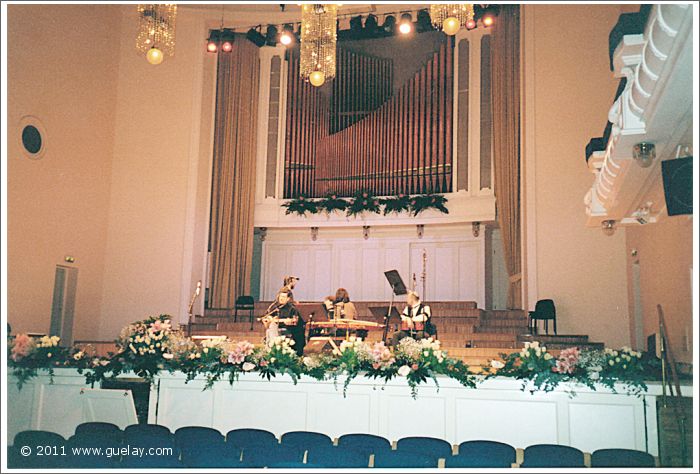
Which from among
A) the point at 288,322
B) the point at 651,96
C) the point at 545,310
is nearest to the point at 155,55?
the point at 288,322

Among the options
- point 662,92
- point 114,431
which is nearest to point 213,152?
point 114,431

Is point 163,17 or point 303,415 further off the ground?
point 163,17

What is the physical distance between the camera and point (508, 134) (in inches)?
551

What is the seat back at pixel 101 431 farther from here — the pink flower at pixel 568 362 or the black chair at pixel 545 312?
the black chair at pixel 545 312

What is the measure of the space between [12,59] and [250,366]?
8.24 m

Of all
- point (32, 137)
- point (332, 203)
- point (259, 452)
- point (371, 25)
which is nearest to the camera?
point (259, 452)

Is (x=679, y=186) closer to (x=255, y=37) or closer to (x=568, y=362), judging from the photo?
(x=568, y=362)

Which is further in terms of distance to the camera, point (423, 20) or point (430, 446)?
point (423, 20)

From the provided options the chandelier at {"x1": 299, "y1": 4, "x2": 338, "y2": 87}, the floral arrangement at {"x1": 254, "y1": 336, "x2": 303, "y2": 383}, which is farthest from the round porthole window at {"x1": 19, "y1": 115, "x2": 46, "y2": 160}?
the floral arrangement at {"x1": 254, "y1": 336, "x2": 303, "y2": 383}

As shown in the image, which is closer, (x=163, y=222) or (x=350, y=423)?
(x=350, y=423)

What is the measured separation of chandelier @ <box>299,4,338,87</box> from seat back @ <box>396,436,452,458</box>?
4733mm

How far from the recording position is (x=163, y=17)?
8.35 m

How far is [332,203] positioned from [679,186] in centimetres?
1067

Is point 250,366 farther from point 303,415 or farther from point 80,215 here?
point 80,215
